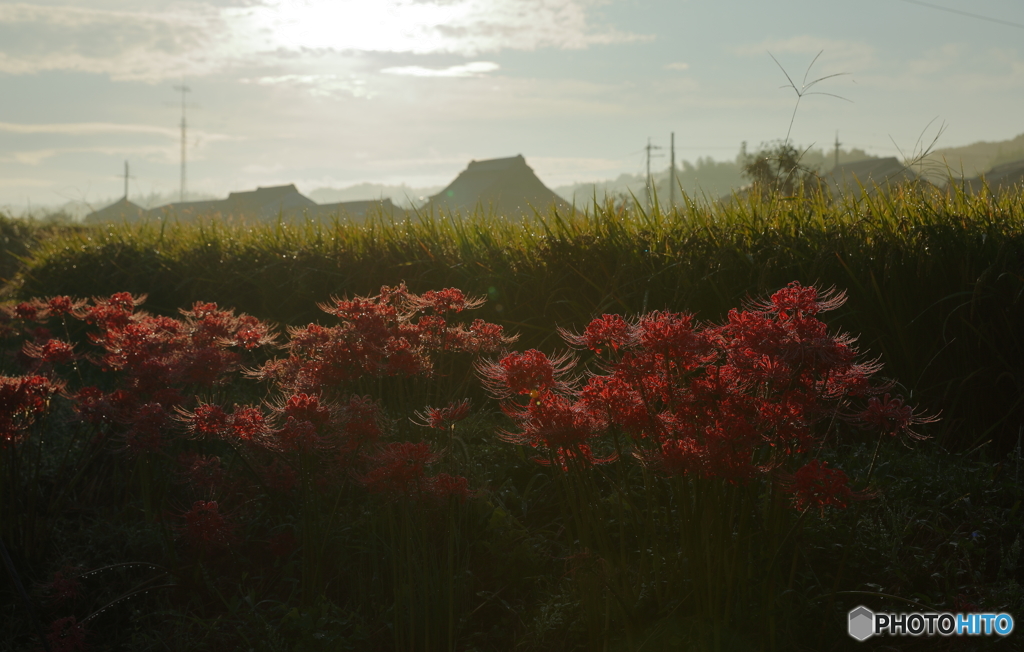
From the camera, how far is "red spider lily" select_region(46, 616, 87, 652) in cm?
272

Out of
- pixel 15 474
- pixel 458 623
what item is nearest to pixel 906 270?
pixel 458 623

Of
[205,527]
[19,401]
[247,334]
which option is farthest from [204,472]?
[19,401]

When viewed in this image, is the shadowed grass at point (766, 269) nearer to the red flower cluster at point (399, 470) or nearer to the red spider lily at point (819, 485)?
the red spider lily at point (819, 485)

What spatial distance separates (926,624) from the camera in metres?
2.55

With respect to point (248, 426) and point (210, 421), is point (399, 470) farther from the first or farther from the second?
point (210, 421)

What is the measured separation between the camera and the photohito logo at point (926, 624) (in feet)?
8.17

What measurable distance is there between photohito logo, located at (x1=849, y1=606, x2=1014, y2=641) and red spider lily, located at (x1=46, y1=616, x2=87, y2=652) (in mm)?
3052

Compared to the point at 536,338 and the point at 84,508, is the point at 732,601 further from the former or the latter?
the point at 84,508

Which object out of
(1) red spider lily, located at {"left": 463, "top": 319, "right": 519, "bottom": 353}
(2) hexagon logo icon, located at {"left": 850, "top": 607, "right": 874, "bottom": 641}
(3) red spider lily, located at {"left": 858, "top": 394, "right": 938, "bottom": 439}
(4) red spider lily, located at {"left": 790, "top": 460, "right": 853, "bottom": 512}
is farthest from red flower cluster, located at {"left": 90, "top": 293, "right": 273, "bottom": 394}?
(2) hexagon logo icon, located at {"left": 850, "top": 607, "right": 874, "bottom": 641}

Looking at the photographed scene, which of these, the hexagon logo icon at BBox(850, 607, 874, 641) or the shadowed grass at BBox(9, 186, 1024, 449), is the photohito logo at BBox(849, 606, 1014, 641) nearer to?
the hexagon logo icon at BBox(850, 607, 874, 641)

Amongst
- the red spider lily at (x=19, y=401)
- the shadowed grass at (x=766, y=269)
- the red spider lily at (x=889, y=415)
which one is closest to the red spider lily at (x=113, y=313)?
the red spider lily at (x=19, y=401)

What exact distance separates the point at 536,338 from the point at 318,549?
106 inches

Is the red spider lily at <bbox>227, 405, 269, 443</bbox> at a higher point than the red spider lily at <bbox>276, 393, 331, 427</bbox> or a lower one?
lower

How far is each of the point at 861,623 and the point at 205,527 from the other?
267 centimetres
